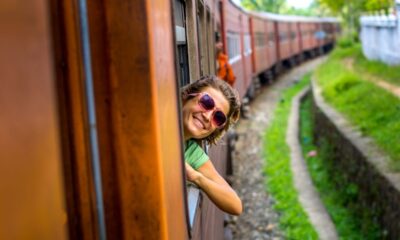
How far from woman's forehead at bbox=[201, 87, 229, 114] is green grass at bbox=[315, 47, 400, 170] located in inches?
180

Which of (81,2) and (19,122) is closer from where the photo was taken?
(19,122)

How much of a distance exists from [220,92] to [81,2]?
107 cm

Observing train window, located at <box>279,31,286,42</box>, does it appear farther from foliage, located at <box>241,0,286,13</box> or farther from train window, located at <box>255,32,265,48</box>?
foliage, located at <box>241,0,286,13</box>

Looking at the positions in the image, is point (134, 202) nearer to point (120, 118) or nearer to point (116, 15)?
point (120, 118)

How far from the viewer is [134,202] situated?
1.34 metres

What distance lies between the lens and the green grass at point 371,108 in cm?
775

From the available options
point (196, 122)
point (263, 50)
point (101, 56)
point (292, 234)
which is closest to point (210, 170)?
point (196, 122)

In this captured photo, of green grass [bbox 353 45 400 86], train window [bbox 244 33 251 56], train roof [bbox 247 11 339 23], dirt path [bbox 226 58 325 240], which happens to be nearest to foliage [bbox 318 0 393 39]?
green grass [bbox 353 45 400 86]

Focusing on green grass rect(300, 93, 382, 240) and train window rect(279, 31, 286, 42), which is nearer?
green grass rect(300, 93, 382, 240)

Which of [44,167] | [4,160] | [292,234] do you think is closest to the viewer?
[4,160]

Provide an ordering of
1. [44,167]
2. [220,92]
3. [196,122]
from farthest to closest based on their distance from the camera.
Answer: [220,92] < [196,122] < [44,167]

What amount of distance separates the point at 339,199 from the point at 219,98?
6.17 m

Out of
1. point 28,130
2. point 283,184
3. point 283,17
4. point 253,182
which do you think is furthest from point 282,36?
point 28,130

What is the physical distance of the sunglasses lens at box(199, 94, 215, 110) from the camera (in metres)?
2.07
